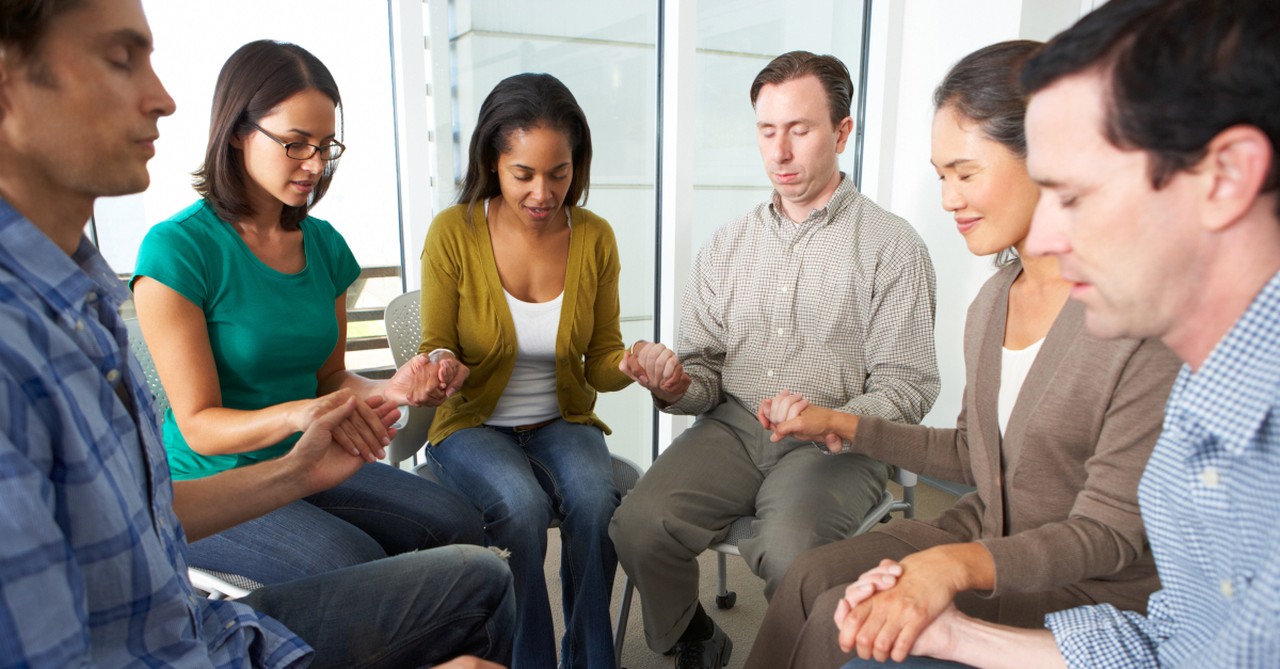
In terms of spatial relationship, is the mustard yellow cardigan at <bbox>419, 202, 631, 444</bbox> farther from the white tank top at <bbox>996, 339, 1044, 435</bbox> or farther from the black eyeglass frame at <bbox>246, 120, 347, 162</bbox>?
the white tank top at <bbox>996, 339, 1044, 435</bbox>

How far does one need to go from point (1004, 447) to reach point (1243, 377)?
2.36 ft

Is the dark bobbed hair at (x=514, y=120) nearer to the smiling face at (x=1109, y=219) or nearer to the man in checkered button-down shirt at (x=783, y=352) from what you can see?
the man in checkered button-down shirt at (x=783, y=352)

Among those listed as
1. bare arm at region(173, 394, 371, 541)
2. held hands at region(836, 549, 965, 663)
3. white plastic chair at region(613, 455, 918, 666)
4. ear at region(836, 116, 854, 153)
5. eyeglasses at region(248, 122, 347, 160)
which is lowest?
white plastic chair at region(613, 455, 918, 666)

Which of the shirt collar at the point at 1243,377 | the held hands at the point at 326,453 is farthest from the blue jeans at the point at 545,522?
the shirt collar at the point at 1243,377

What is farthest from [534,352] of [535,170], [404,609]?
[404,609]

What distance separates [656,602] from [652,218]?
164cm

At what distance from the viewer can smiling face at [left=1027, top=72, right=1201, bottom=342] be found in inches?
30.1

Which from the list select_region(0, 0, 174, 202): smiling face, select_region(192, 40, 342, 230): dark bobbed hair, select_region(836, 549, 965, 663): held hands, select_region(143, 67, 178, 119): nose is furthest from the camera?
select_region(192, 40, 342, 230): dark bobbed hair

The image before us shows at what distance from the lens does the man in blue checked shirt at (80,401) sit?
27.3 inches

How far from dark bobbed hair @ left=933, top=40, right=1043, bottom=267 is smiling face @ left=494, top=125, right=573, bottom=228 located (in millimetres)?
946

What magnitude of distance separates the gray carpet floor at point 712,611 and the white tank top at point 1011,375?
1095mm

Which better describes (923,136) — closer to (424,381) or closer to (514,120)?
(514,120)

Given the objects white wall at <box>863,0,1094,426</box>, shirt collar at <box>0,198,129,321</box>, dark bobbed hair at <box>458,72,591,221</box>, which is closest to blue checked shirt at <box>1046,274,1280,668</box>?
shirt collar at <box>0,198,129,321</box>

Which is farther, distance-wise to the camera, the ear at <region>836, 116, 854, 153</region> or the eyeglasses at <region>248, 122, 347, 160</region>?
the ear at <region>836, 116, 854, 153</region>
